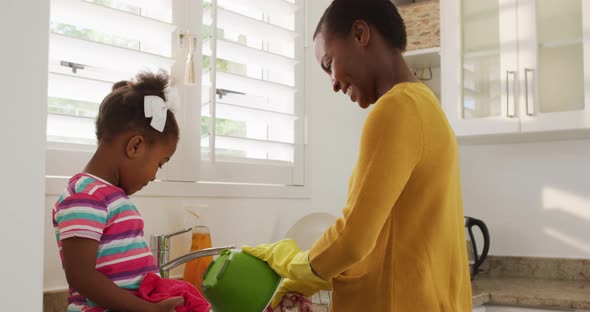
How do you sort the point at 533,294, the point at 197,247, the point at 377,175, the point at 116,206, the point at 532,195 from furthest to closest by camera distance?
1. the point at 532,195
2. the point at 533,294
3. the point at 197,247
4. the point at 116,206
5. the point at 377,175

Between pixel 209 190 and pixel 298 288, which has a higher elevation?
pixel 209 190

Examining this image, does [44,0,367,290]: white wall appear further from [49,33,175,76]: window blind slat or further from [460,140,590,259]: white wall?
[460,140,590,259]: white wall

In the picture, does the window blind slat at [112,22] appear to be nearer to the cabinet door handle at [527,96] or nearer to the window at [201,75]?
the window at [201,75]

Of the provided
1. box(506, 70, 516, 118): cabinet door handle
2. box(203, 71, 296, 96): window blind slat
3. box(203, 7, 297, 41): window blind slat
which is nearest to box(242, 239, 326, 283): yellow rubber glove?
box(203, 71, 296, 96): window blind slat

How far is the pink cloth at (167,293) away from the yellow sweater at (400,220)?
250 millimetres

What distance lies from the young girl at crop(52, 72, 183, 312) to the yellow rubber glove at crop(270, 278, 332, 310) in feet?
0.83

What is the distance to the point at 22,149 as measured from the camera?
0.50 m

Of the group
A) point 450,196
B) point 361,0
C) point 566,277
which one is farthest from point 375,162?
point 566,277

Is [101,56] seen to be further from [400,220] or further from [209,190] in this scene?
[400,220]

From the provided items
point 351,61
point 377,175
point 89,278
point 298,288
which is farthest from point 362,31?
point 89,278

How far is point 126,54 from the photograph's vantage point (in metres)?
1.77

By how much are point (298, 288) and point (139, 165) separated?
41cm

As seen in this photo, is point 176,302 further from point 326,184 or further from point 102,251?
point 326,184

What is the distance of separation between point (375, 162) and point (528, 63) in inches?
61.5
